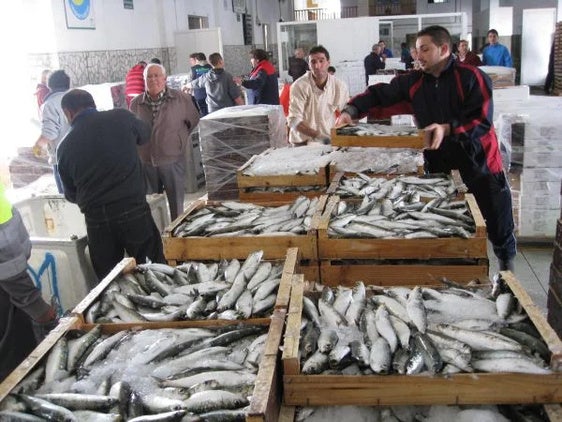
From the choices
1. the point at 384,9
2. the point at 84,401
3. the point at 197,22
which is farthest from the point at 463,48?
the point at 384,9

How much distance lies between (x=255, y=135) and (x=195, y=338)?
13.5 ft

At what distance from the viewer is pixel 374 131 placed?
442 cm

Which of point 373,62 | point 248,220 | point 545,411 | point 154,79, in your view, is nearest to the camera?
point 545,411

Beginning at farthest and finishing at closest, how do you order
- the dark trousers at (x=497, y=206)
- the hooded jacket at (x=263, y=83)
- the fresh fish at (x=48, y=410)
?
the hooded jacket at (x=263, y=83) → the dark trousers at (x=497, y=206) → the fresh fish at (x=48, y=410)

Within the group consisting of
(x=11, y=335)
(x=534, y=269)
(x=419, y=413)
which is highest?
(x=419, y=413)

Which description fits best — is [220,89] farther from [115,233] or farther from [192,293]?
[192,293]

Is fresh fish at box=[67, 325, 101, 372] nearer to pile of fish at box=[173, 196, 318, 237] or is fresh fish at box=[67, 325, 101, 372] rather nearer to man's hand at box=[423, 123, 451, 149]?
pile of fish at box=[173, 196, 318, 237]

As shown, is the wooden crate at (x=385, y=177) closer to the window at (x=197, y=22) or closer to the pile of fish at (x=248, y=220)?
the pile of fish at (x=248, y=220)

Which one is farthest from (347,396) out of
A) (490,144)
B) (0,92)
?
(0,92)

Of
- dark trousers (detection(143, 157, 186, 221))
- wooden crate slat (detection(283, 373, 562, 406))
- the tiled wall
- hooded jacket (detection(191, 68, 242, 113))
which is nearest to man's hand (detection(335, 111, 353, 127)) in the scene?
dark trousers (detection(143, 157, 186, 221))

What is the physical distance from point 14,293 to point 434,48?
3.36 m

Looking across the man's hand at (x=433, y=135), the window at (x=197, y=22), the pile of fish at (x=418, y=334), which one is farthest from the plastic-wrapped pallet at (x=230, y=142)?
the window at (x=197, y=22)

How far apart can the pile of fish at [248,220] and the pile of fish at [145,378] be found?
3.57 ft

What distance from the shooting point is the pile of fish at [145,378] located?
1.81 meters
